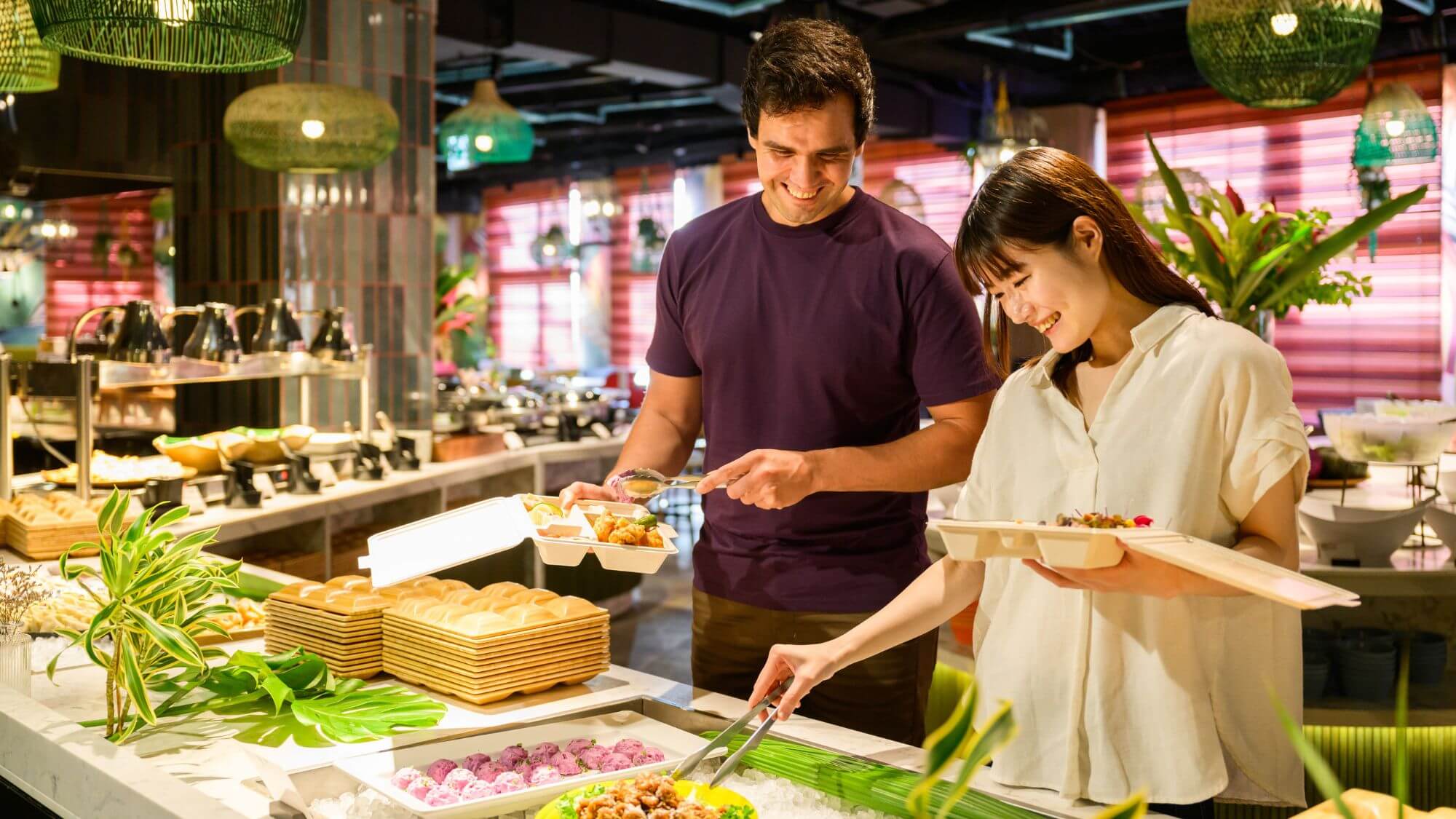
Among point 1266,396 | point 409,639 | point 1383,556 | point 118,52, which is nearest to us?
point 1266,396

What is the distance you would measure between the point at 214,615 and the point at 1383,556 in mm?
2814

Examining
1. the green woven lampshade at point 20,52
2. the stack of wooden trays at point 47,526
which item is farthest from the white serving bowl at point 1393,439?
the green woven lampshade at point 20,52

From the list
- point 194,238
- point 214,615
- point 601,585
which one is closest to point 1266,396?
point 214,615

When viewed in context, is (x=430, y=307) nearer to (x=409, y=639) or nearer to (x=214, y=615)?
(x=214, y=615)

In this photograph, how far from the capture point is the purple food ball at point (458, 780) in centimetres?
143

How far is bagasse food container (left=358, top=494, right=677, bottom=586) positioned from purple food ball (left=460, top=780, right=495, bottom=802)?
0.96 ft

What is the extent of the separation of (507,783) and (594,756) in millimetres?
124

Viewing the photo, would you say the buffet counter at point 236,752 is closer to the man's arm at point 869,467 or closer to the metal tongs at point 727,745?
the metal tongs at point 727,745

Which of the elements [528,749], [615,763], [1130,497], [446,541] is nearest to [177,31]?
[446,541]

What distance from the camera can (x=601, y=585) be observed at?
6211 mm

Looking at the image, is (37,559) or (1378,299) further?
(1378,299)

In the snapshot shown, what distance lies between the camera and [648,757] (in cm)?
154

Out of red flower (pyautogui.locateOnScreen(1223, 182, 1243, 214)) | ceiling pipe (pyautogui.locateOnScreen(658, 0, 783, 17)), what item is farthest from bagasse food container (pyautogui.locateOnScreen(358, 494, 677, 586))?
ceiling pipe (pyautogui.locateOnScreen(658, 0, 783, 17))

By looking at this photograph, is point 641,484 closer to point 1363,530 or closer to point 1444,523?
point 1363,530
